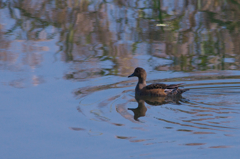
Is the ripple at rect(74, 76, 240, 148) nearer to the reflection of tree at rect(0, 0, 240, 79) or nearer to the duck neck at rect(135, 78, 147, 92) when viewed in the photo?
the duck neck at rect(135, 78, 147, 92)

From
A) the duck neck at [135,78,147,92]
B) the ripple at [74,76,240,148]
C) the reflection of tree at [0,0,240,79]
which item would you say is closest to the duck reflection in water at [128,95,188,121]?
the ripple at [74,76,240,148]

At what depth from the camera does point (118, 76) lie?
34.3 ft

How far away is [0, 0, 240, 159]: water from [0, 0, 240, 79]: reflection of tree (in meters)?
0.03

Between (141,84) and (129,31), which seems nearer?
(141,84)

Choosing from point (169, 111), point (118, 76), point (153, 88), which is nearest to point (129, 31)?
point (118, 76)

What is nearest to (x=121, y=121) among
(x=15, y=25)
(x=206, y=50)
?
(x=206, y=50)

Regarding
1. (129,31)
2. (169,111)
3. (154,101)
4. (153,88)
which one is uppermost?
(129,31)

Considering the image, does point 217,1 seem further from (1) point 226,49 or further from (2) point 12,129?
(2) point 12,129

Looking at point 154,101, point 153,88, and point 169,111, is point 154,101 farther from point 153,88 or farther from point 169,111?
point 169,111

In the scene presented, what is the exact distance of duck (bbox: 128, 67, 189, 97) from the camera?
940 cm

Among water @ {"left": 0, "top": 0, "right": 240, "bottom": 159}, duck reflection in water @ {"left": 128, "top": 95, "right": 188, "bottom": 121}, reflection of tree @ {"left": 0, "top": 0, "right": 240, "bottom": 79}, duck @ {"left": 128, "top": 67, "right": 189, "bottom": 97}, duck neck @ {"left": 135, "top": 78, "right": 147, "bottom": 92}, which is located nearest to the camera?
water @ {"left": 0, "top": 0, "right": 240, "bottom": 159}

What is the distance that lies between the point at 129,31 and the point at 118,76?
365cm

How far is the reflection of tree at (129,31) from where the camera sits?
1143 cm

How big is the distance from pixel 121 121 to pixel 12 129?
1.78 meters
